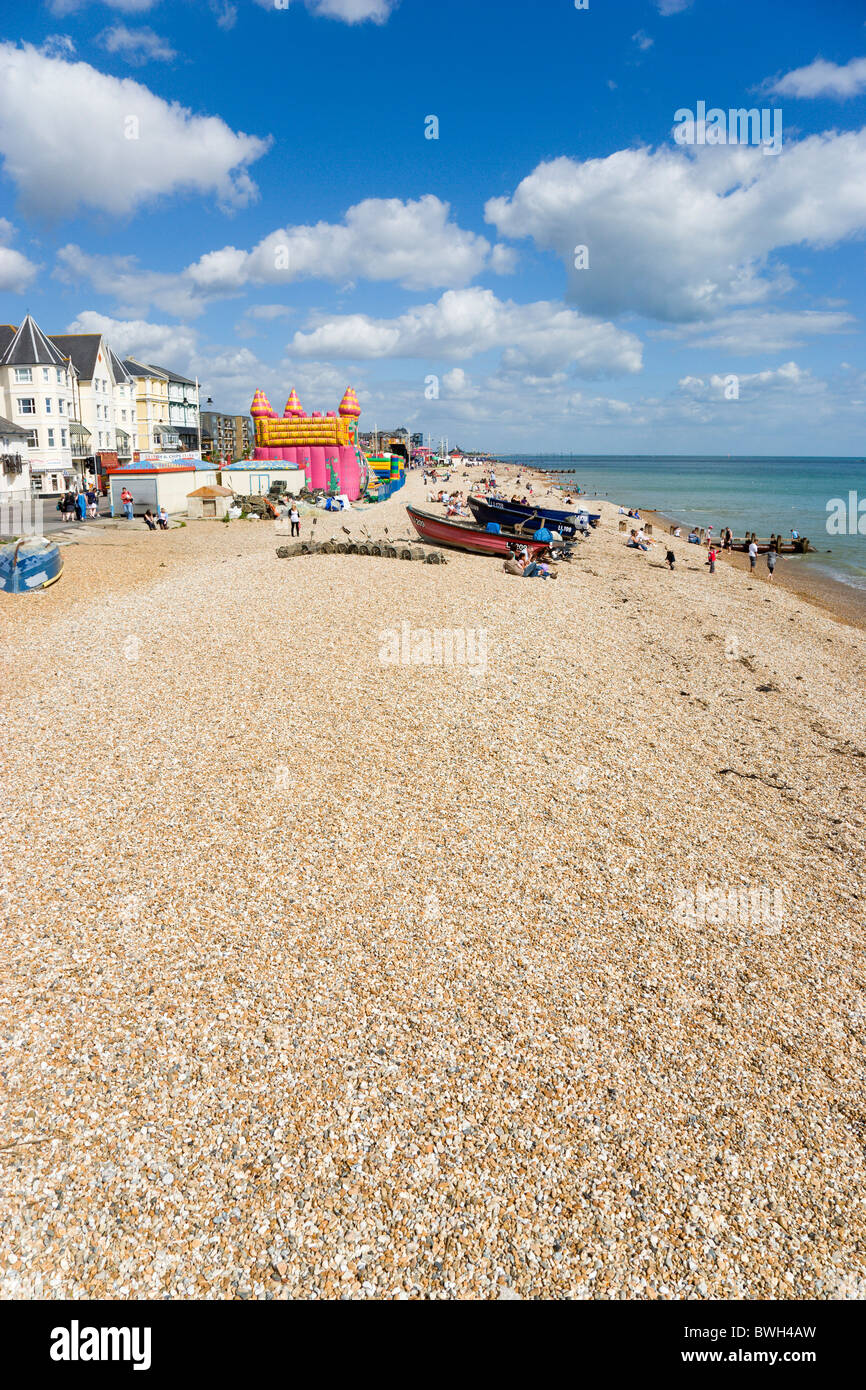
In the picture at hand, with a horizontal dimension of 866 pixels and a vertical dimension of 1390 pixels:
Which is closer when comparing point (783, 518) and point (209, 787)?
point (209, 787)

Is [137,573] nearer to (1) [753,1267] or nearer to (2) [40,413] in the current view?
(1) [753,1267]

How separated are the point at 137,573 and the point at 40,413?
129ft

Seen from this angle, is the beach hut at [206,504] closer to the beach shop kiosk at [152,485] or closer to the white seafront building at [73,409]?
the beach shop kiosk at [152,485]

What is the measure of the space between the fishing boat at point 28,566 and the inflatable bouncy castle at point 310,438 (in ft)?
97.9

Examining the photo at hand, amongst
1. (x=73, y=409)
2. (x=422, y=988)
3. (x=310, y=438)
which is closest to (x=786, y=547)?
(x=310, y=438)

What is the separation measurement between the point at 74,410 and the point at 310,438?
27.8m

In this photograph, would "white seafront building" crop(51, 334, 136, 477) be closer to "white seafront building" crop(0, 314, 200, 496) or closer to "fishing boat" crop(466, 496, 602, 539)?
"white seafront building" crop(0, 314, 200, 496)

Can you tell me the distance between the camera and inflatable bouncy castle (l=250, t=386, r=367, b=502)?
166 feet

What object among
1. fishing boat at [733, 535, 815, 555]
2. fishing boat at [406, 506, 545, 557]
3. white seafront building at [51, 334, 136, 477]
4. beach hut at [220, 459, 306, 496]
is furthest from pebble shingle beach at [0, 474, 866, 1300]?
white seafront building at [51, 334, 136, 477]

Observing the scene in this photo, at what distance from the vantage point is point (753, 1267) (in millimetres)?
5125

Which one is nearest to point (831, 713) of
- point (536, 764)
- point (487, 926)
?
point (536, 764)
